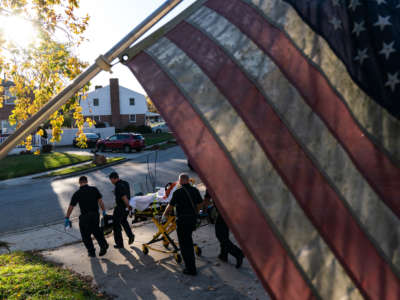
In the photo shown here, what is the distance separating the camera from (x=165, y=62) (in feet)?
12.0

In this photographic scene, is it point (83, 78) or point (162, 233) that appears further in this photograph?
point (162, 233)

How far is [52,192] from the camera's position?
17.2 meters

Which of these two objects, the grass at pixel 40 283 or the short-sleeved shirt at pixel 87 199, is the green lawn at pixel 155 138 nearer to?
the short-sleeved shirt at pixel 87 199

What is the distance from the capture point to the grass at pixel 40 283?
6.21m

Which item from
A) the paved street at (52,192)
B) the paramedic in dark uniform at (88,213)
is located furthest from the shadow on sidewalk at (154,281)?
the paved street at (52,192)

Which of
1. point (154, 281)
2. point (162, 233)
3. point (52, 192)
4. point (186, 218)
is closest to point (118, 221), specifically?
point (162, 233)

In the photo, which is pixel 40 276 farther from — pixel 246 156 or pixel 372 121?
pixel 372 121

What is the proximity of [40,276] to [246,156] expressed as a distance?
5.63 m

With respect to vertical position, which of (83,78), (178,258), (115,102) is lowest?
(178,258)

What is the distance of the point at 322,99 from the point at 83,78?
7.57 ft

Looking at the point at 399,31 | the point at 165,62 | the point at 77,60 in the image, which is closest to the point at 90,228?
the point at 77,60

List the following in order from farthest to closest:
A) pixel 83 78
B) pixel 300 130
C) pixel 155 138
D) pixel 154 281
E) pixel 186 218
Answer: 1. pixel 155 138
2. pixel 186 218
3. pixel 154 281
4. pixel 83 78
5. pixel 300 130

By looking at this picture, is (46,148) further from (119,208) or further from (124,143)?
(119,208)

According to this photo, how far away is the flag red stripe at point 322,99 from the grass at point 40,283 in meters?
5.06
